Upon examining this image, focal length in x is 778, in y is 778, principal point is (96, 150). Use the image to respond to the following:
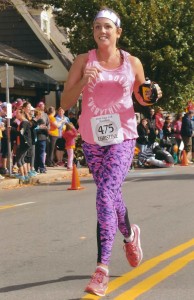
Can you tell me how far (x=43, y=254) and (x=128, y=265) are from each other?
1.09 m

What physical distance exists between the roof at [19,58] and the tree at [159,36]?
2.28m

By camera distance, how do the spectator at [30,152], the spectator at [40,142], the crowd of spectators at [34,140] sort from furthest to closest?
the spectator at [40,142], the spectator at [30,152], the crowd of spectators at [34,140]

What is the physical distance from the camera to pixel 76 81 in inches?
236

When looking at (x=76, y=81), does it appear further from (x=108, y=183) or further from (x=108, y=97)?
(x=108, y=183)

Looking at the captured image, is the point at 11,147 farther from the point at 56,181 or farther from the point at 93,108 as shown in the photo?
the point at 93,108

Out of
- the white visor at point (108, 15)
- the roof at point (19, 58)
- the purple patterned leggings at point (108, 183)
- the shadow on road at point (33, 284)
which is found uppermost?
the roof at point (19, 58)

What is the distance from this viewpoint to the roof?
96.4 ft

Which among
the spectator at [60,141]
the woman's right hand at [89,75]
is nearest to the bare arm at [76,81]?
the woman's right hand at [89,75]

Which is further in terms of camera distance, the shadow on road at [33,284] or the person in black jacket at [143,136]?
the person in black jacket at [143,136]

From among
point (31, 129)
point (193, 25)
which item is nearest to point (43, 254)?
point (31, 129)

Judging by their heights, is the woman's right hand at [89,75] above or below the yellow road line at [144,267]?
above

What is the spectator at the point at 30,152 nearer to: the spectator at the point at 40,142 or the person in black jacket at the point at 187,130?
the spectator at the point at 40,142

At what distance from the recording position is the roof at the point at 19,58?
29.4 metres

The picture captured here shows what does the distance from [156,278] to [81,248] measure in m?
1.70
